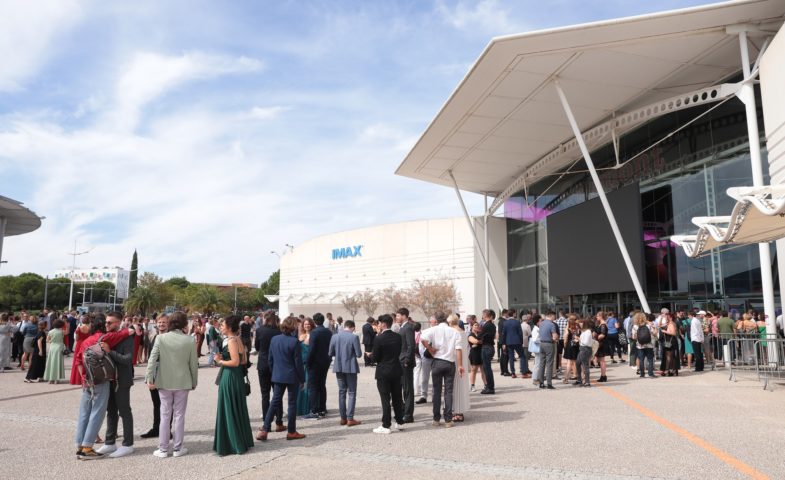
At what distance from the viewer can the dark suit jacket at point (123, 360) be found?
6520 millimetres

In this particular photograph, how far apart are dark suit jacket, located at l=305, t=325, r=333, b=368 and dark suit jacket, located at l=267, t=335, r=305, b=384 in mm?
1313

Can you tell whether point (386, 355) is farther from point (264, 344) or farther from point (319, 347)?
point (264, 344)

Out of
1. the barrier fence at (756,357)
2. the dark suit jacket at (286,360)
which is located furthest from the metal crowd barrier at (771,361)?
the dark suit jacket at (286,360)

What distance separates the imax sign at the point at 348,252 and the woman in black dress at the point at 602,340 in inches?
1259

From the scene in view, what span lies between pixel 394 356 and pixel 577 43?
→ 11602 millimetres

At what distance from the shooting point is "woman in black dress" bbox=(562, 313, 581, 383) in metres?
12.8

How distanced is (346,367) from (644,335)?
8580 millimetres

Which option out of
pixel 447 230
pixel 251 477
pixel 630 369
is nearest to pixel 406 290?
pixel 447 230

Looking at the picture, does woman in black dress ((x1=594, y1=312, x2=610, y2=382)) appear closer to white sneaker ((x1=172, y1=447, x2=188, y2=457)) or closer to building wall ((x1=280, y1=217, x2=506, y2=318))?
white sneaker ((x1=172, y1=447, x2=188, y2=457))

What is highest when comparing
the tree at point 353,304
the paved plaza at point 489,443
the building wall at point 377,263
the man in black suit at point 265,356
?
the building wall at point 377,263

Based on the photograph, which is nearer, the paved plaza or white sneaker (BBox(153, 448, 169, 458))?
the paved plaza

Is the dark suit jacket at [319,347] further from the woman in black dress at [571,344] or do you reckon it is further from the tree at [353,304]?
the tree at [353,304]

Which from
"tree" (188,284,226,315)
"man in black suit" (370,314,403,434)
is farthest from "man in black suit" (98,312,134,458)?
"tree" (188,284,226,315)

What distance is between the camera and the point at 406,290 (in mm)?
43531
